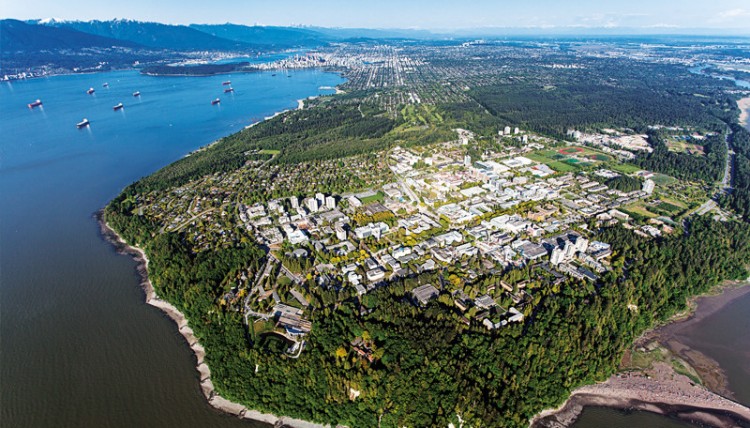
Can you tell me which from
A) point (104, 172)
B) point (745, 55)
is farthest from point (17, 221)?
point (745, 55)

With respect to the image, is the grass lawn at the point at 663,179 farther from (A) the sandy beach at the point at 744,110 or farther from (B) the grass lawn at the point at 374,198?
(A) the sandy beach at the point at 744,110

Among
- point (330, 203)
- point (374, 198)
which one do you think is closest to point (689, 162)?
point (374, 198)

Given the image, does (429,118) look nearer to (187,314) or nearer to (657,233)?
(657,233)

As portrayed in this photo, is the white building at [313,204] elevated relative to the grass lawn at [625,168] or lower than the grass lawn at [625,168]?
elevated

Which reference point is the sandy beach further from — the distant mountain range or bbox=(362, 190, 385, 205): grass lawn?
the distant mountain range

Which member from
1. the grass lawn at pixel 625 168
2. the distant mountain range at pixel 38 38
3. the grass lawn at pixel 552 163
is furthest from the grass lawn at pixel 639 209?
the distant mountain range at pixel 38 38

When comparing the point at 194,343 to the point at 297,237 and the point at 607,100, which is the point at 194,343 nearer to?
the point at 297,237
